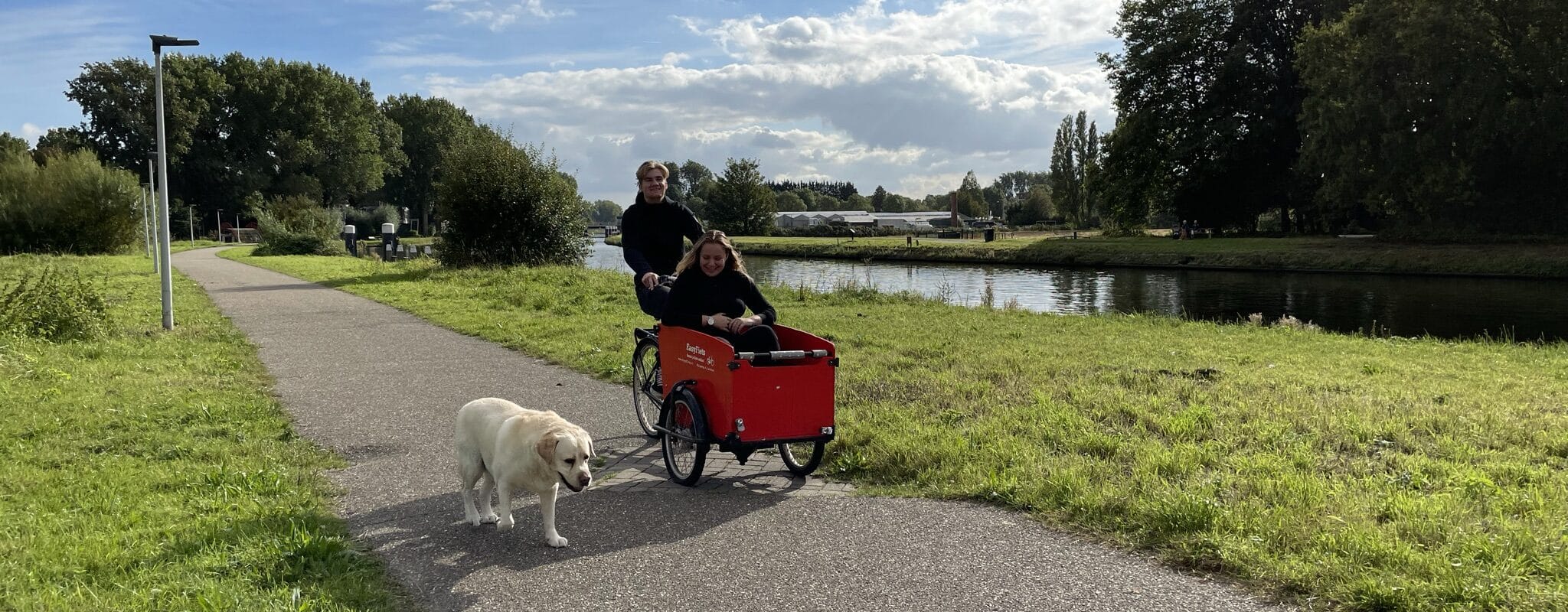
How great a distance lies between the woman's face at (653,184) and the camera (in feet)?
21.4

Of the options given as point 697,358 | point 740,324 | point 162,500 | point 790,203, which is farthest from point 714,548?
point 790,203

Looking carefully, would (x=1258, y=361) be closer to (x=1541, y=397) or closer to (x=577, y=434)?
A: (x=1541, y=397)

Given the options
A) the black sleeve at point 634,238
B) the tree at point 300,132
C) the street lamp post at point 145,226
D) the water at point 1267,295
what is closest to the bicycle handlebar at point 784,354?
the black sleeve at point 634,238

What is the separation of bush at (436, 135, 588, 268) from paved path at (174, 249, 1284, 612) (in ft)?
59.5

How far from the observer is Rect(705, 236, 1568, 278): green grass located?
3189 cm

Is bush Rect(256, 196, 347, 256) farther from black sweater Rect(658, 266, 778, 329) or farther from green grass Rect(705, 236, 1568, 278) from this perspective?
black sweater Rect(658, 266, 778, 329)

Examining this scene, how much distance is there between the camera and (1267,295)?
87.1 ft

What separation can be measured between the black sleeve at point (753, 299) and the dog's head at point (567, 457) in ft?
5.81

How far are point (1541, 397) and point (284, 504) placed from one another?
900cm

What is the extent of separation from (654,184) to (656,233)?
37 centimetres

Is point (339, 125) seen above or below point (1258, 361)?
above

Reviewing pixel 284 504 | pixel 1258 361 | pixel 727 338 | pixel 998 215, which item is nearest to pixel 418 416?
pixel 284 504

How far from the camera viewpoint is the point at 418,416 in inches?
284

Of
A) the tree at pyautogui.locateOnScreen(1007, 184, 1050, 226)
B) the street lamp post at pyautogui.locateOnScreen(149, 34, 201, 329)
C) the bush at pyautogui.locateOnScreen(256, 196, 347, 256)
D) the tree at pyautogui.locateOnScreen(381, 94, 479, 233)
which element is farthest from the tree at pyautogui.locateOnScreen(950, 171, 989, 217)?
the street lamp post at pyautogui.locateOnScreen(149, 34, 201, 329)
